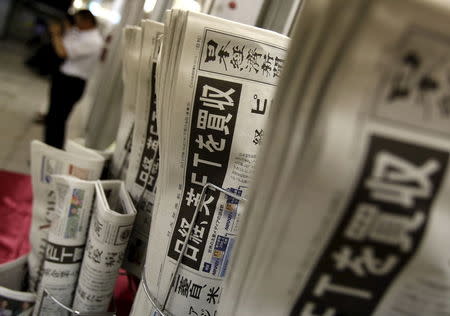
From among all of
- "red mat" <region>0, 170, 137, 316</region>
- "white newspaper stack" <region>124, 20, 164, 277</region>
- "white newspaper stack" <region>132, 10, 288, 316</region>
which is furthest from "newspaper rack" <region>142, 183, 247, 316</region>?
"red mat" <region>0, 170, 137, 316</region>

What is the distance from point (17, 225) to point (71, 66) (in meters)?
1.19

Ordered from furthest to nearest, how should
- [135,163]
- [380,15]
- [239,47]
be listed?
[135,163], [239,47], [380,15]

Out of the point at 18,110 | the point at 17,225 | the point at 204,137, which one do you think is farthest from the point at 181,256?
the point at 18,110

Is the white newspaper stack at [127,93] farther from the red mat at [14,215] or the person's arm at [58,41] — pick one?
the person's arm at [58,41]

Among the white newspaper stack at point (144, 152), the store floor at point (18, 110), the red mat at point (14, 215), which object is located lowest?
the store floor at point (18, 110)

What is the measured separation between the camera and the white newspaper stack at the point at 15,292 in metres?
0.54

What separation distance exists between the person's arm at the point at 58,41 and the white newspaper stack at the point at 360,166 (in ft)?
6.39

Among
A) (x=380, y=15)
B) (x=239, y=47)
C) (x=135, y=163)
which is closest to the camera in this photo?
(x=380, y=15)

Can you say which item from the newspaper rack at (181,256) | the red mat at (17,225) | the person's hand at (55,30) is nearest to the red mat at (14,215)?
the red mat at (17,225)

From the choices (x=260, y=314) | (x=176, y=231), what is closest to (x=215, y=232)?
(x=176, y=231)

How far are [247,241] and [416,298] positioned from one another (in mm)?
119

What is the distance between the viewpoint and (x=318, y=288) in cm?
25

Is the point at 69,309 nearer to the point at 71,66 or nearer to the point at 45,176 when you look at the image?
the point at 45,176

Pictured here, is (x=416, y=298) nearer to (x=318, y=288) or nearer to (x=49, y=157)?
(x=318, y=288)
